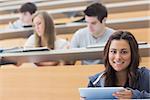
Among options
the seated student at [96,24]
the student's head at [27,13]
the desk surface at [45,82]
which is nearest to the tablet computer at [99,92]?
the desk surface at [45,82]

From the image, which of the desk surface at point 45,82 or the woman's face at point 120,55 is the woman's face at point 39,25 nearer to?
the desk surface at point 45,82

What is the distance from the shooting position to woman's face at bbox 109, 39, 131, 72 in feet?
4.13

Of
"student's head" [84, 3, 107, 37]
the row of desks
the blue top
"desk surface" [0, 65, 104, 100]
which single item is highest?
"student's head" [84, 3, 107, 37]

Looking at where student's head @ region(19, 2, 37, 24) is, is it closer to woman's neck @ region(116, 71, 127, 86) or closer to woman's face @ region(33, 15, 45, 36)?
woman's face @ region(33, 15, 45, 36)

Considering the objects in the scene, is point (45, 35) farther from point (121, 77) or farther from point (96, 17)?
point (121, 77)

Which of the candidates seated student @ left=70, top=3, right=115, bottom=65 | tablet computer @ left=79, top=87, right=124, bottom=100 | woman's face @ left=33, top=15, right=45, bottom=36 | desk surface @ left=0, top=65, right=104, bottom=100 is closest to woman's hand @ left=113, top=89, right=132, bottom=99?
tablet computer @ left=79, top=87, right=124, bottom=100

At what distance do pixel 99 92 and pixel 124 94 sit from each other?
0.09 meters

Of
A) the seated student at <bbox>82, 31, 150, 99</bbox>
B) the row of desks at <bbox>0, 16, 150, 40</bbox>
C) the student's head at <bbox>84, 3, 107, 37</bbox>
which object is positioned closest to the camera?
the seated student at <bbox>82, 31, 150, 99</bbox>

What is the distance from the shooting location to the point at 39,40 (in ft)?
6.77

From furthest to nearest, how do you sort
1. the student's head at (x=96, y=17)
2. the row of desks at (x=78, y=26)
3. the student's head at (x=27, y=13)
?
the student's head at (x=27, y=13) < the row of desks at (x=78, y=26) < the student's head at (x=96, y=17)

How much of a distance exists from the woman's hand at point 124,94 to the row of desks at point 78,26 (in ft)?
3.83

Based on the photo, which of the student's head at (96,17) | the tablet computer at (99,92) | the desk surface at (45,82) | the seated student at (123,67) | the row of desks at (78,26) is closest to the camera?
the tablet computer at (99,92)

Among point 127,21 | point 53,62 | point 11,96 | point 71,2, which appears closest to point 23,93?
point 11,96

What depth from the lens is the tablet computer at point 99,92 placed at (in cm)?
108
